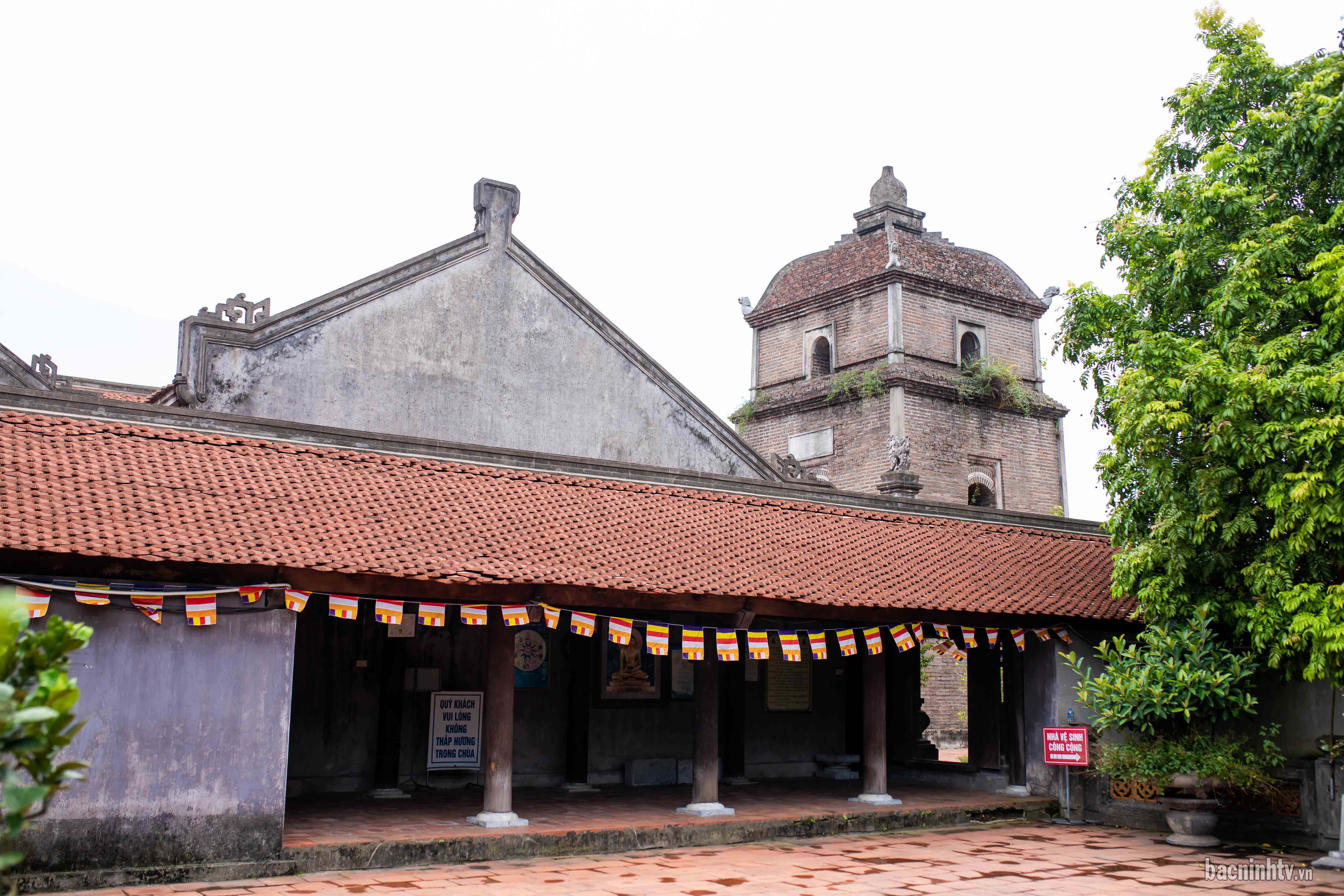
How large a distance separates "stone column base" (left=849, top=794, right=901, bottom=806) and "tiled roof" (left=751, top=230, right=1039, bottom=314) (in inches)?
605

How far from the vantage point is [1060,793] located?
15375mm

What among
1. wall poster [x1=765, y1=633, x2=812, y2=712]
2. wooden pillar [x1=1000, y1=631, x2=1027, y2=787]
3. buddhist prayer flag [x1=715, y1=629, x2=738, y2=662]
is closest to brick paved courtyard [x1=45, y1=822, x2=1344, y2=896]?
buddhist prayer flag [x1=715, y1=629, x2=738, y2=662]

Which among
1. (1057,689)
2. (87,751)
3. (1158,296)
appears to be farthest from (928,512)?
(87,751)

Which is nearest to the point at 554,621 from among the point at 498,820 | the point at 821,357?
the point at 498,820

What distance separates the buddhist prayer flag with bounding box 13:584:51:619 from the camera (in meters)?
9.55

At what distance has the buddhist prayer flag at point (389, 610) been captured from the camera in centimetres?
1161

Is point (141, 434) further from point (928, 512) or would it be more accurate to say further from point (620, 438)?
point (928, 512)

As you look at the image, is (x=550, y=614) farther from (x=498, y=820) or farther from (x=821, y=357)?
(x=821, y=357)

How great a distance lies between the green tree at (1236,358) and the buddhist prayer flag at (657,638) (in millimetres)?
5782

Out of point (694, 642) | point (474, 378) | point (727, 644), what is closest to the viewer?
point (694, 642)

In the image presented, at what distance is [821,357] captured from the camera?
1150 inches

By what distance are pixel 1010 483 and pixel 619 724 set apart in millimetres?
14706

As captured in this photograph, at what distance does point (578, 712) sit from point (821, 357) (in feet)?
51.2

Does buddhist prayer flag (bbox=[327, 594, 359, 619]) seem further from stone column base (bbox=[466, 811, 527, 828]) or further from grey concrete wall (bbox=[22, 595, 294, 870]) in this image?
stone column base (bbox=[466, 811, 527, 828])
